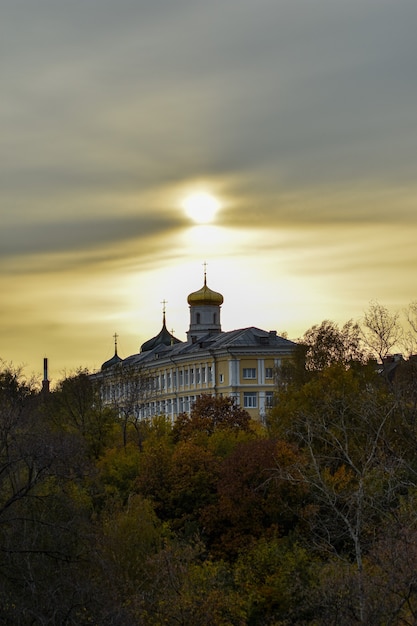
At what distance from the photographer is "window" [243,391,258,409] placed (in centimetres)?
11606

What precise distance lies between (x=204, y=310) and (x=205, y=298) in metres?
1.31

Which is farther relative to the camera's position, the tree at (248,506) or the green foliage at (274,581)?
the tree at (248,506)

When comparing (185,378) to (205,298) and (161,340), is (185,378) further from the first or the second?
(161,340)

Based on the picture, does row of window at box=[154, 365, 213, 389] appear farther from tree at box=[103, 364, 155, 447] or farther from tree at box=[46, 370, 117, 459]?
tree at box=[46, 370, 117, 459]

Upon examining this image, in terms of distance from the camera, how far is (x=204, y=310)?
461 feet

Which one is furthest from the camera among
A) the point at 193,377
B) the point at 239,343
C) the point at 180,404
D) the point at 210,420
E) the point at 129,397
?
the point at 180,404

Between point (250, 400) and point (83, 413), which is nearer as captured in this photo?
point (83, 413)

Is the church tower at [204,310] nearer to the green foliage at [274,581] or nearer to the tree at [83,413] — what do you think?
the tree at [83,413]

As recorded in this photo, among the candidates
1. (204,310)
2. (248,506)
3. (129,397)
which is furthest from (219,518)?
(204,310)

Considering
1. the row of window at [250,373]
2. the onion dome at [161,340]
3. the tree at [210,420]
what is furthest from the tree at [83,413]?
the onion dome at [161,340]

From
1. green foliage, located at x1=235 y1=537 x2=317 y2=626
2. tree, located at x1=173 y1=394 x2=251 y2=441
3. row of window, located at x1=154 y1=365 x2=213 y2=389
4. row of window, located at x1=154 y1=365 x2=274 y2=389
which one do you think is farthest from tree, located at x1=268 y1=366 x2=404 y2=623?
row of window, located at x1=154 y1=365 x2=213 y2=389

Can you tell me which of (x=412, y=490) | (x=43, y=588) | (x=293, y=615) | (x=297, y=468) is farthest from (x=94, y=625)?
(x=412, y=490)

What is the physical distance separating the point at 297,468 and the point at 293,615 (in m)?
6.59

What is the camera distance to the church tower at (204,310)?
139m
